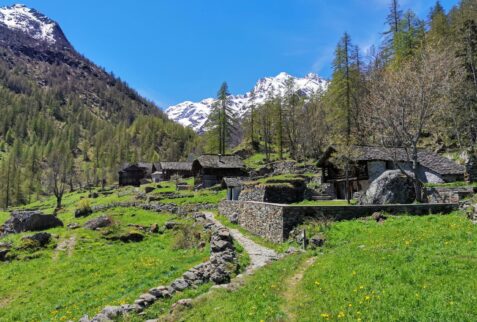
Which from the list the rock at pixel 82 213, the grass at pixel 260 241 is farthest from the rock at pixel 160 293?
the rock at pixel 82 213

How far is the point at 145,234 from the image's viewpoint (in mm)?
33125

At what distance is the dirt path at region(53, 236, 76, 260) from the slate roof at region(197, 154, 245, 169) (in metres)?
40.2

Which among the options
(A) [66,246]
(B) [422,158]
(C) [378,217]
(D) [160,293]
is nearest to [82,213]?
(A) [66,246]

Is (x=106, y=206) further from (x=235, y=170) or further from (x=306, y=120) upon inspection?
(x=306, y=120)

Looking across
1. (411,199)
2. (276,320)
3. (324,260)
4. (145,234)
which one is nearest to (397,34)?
(411,199)

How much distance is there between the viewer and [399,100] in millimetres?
33219

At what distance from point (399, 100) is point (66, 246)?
Answer: 1273 inches

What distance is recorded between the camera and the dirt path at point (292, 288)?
32.9 ft

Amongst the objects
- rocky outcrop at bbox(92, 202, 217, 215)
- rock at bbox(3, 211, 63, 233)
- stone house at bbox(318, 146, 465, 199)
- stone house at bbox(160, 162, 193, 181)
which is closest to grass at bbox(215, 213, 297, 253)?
rocky outcrop at bbox(92, 202, 217, 215)

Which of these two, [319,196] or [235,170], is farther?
[235,170]

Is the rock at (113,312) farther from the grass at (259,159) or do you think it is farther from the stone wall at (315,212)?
the grass at (259,159)

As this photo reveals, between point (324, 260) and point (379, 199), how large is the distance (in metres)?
17.8

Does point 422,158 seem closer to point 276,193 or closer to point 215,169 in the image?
point 276,193

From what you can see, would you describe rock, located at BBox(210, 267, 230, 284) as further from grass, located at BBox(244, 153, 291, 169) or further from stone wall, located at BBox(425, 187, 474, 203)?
grass, located at BBox(244, 153, 291, 169)
